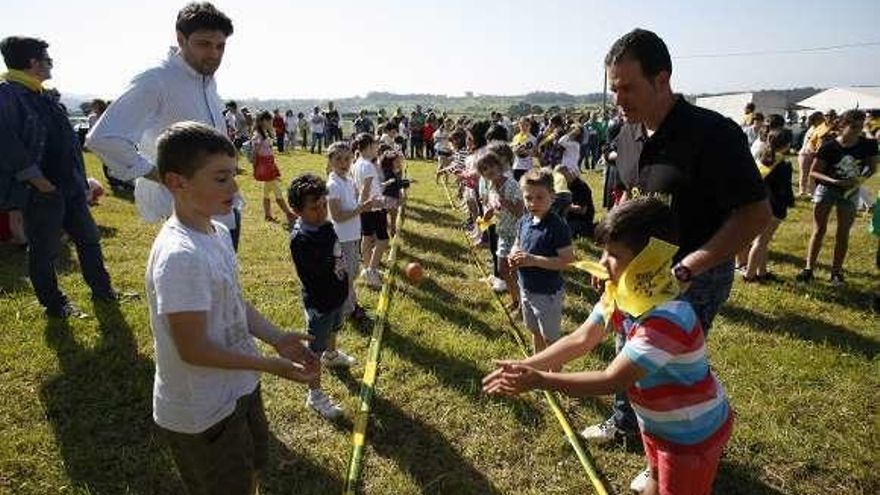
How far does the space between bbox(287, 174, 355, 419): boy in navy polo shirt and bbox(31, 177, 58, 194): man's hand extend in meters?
2.63

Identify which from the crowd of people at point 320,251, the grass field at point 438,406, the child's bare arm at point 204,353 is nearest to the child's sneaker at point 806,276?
the grass field at point 438,406

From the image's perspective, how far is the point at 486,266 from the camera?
31.3ft

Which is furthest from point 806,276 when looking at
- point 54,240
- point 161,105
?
point 54,240

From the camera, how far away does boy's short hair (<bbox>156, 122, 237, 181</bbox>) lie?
2.39m

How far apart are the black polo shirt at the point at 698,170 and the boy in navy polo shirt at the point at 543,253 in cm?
137

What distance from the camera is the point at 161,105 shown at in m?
4.11

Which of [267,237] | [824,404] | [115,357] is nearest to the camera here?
[824,404]

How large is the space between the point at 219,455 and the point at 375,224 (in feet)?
19.2

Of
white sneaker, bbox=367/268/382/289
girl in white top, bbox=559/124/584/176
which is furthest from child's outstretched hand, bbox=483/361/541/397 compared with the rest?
girl in white top, bbox=559/124/584/176

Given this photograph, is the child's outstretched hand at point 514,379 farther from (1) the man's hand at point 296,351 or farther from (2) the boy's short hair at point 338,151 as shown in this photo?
(2) the boy's short hair at point 338,151

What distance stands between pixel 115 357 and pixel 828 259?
10091 mm

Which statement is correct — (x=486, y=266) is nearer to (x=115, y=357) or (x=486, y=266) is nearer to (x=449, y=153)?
(x=115, y=357)

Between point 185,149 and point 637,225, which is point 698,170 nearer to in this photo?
point 637,225

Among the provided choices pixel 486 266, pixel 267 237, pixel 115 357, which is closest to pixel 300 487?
pixel 115 357
